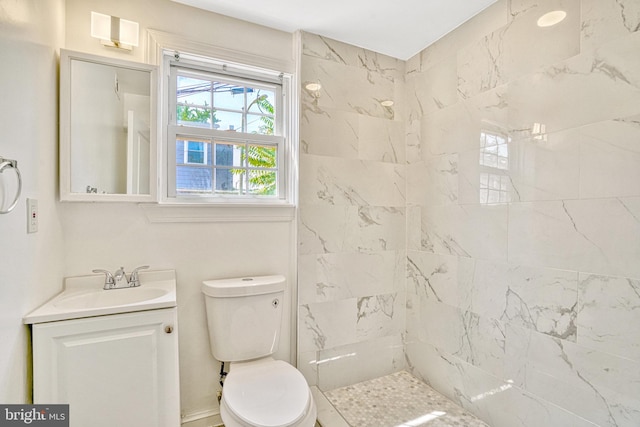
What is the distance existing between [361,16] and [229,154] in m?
1.12

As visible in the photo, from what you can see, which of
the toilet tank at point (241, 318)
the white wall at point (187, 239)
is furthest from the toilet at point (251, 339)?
the white wall at point (187, 239)

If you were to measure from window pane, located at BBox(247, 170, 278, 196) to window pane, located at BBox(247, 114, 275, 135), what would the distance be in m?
0.26

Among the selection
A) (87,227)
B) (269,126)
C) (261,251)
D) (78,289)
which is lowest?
(78,289)

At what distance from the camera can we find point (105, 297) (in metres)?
1.47

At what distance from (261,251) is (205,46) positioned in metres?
1.21

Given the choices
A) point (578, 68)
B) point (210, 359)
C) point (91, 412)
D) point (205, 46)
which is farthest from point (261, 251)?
point (578, 68)

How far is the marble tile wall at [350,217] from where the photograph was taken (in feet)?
6.48

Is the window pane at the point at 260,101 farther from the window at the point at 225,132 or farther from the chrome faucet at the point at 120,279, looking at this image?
the chrome faucet at the point at 120,279

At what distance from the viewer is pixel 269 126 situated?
2037 millimetres

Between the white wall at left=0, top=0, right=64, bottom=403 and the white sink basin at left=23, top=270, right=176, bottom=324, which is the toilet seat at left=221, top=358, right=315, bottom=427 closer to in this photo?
the white sink basin at left=23, top=270, right=176, bottom=324

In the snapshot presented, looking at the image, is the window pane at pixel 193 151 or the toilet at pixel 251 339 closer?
the toilet at pixel 251 339

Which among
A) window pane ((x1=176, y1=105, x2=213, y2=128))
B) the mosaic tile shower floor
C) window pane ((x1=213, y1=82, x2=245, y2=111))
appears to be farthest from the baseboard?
window pane ((x1=213, y1=82, x2=245, y2=111))

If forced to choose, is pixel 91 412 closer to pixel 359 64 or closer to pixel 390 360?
pixel 390 360

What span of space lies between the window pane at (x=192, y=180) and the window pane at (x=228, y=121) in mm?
290
